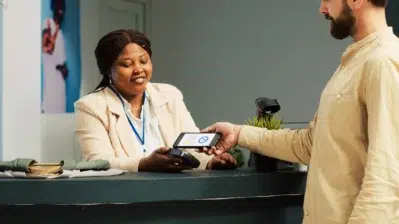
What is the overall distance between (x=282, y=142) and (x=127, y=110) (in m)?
0.75

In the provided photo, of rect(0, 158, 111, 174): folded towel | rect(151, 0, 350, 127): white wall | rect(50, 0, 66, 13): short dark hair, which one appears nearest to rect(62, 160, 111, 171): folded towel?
rect(0, 158, 111, 174): folded towel

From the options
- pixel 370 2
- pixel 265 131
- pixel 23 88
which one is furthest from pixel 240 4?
pixel 370 2

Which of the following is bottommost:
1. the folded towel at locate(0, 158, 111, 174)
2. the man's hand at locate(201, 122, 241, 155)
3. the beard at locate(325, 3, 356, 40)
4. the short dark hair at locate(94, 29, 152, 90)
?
the folded towel at locate(0, 158, 111, 174)

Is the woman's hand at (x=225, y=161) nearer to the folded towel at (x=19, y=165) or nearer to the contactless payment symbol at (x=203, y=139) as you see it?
the contactless payment symbol at (x=203, y=139)

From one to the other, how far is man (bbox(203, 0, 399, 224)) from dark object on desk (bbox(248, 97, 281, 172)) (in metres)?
0.37

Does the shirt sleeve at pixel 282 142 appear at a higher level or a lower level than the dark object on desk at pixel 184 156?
higher

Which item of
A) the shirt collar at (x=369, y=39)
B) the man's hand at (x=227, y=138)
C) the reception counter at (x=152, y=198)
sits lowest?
the reception counter at (x=152, y=198)

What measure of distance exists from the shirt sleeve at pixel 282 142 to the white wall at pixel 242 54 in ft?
8.11

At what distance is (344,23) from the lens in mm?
Result: 1699

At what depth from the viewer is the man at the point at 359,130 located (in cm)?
153

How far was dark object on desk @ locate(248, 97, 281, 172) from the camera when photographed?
2.09 m

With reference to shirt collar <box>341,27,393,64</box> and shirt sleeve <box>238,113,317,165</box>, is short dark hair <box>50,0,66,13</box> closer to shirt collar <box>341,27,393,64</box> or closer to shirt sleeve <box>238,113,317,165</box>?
shirt sleeve <box>238,113,317,165</box>

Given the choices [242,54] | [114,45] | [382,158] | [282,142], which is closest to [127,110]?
[114,45]

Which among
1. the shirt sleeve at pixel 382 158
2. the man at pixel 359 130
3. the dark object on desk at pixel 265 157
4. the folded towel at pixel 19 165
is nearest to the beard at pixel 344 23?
the man at pixel 359 130
